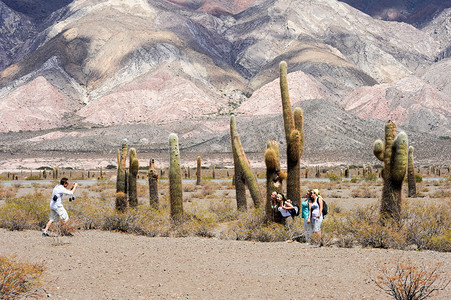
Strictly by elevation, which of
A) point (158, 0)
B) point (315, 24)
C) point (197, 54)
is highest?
point (158, 0)

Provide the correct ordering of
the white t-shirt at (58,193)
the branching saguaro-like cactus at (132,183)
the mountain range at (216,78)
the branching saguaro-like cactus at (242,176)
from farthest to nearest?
the mountain range at (216,78) < the branching saguaro-like cactus at (132,183) < the branching saguaro-like cactus at (242,176) < the white t-shirt at (58,193)

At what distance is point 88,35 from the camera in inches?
5669

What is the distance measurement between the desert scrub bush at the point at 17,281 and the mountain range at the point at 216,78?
6838cm

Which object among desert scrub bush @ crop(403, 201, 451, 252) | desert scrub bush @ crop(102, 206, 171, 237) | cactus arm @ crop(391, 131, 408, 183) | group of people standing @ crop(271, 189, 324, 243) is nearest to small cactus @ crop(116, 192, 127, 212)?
desert scrub bush @ crop(102, 206, 171, 237)

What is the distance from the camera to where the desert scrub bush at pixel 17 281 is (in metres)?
6.88

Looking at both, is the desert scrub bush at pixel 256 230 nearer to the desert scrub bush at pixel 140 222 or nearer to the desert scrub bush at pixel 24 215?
the desert scrub bush at pixel 140 222

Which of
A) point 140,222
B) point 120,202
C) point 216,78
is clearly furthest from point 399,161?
point 216,78

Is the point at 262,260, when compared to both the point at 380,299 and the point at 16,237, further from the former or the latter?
the point at 16,237

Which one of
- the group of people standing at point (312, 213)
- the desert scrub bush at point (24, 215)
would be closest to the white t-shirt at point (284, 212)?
the group of people standing at point (312, 213)

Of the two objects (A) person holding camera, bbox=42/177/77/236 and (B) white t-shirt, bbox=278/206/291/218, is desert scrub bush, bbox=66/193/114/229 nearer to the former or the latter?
(A) person holding camera, bbox=42/177/77/236

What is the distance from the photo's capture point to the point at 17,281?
708 centimetres

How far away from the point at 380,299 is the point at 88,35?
14747cm

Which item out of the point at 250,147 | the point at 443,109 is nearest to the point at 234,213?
the point at 250,147

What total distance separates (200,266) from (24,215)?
740 centimetres
